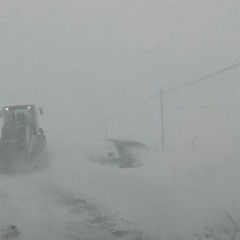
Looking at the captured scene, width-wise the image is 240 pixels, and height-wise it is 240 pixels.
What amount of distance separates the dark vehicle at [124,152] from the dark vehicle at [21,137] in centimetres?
338

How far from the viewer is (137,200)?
344 inches

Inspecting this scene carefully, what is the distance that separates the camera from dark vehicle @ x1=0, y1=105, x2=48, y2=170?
57.1ft

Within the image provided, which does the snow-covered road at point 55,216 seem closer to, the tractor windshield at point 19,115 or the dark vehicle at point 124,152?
the dark vehicle at point 124,152

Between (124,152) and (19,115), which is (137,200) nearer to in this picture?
(124,152)

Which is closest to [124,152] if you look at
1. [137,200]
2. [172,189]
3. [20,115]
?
[172,189]

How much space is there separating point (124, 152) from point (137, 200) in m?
5.15

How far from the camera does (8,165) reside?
17250 millimetres

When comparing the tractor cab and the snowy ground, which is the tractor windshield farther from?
the snowy ground

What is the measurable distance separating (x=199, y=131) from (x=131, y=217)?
22.4 feet

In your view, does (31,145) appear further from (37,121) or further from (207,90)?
(207,90)

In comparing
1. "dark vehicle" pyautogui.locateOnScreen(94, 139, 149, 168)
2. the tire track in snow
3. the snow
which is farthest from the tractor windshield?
the tire track in snow

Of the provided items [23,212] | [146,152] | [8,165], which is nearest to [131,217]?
[23,212]

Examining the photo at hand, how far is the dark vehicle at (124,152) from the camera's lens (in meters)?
Answer: 13.6

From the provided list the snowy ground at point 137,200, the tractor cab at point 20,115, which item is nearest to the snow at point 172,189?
the snowy ground at point 137,200
